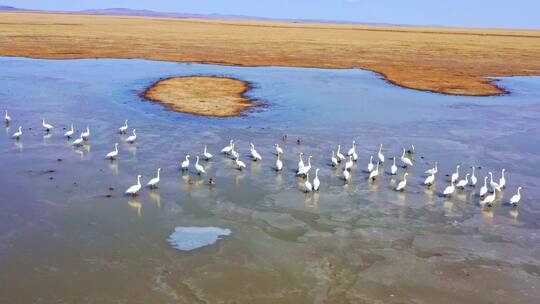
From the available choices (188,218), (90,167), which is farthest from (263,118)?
(188,218)

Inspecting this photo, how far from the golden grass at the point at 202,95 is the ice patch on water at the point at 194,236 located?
47.4 ft

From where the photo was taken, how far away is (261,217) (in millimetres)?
14477

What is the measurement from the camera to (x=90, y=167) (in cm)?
1814

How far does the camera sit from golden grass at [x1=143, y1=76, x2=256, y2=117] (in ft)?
94.7

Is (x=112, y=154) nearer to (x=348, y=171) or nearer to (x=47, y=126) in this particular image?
(x=47, y=126)

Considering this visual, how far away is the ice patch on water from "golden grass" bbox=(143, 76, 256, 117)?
47.4 feet

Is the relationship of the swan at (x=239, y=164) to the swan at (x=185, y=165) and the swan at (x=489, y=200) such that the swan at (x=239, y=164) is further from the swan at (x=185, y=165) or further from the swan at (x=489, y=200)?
the swan at (x=489, y=200)

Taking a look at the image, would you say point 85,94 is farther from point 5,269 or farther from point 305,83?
point 5,269

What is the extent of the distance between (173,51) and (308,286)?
57.4 m

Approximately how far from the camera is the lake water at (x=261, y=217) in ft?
36.2

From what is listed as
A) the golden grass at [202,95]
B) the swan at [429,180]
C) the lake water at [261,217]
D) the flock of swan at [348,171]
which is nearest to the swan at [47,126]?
the lake water at [261,217]

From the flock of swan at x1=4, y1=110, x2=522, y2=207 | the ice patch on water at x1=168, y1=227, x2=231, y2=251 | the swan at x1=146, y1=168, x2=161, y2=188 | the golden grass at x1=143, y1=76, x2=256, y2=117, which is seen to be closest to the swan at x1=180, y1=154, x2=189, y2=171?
the flock of swan at x1=4, y1=110, x2=522, y2=207

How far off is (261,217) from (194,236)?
82.7 inches

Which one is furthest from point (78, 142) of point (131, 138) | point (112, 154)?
point (112, 154)
